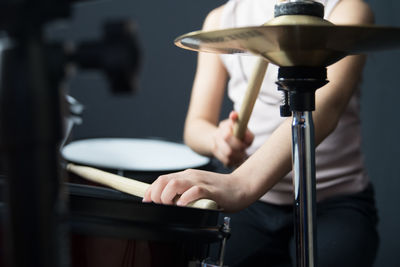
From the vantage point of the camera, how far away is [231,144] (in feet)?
2.40

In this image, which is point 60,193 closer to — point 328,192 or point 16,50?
point 16,50

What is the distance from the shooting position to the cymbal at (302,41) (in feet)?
1.20

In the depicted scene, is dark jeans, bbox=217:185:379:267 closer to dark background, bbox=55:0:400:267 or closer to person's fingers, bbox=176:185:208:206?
person's fingers, bbox=176:185:208:206

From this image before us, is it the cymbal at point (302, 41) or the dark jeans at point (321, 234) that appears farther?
the dark jeans at point (321, 234)

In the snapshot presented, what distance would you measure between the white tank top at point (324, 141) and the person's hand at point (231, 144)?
7cm

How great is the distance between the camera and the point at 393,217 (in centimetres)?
126

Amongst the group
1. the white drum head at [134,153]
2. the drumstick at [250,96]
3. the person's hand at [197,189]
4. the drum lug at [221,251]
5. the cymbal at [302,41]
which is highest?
the cymbal at [302,41]

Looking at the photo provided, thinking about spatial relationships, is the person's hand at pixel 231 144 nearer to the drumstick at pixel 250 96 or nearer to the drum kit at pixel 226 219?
the drumstick at pixel 250 96

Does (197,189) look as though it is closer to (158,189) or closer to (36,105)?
(158,189)

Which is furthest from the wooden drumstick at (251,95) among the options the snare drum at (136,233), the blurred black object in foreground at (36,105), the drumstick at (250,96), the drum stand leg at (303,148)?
the blurred black object in foreground at (36,105)

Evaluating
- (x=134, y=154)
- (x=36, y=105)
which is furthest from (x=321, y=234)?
(x=36, y=105)

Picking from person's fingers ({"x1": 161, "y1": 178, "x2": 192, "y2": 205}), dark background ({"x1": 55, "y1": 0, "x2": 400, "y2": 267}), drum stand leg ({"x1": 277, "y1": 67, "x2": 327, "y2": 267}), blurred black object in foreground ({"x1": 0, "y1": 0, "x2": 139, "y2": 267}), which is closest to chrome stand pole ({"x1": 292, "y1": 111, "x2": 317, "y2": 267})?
drum stand leg ({"x1": 277, "y1": 67, "x2": 327, "y2": 267})

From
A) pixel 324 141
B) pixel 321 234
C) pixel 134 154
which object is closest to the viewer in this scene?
pixel 321 234

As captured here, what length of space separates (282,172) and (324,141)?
0.23m
